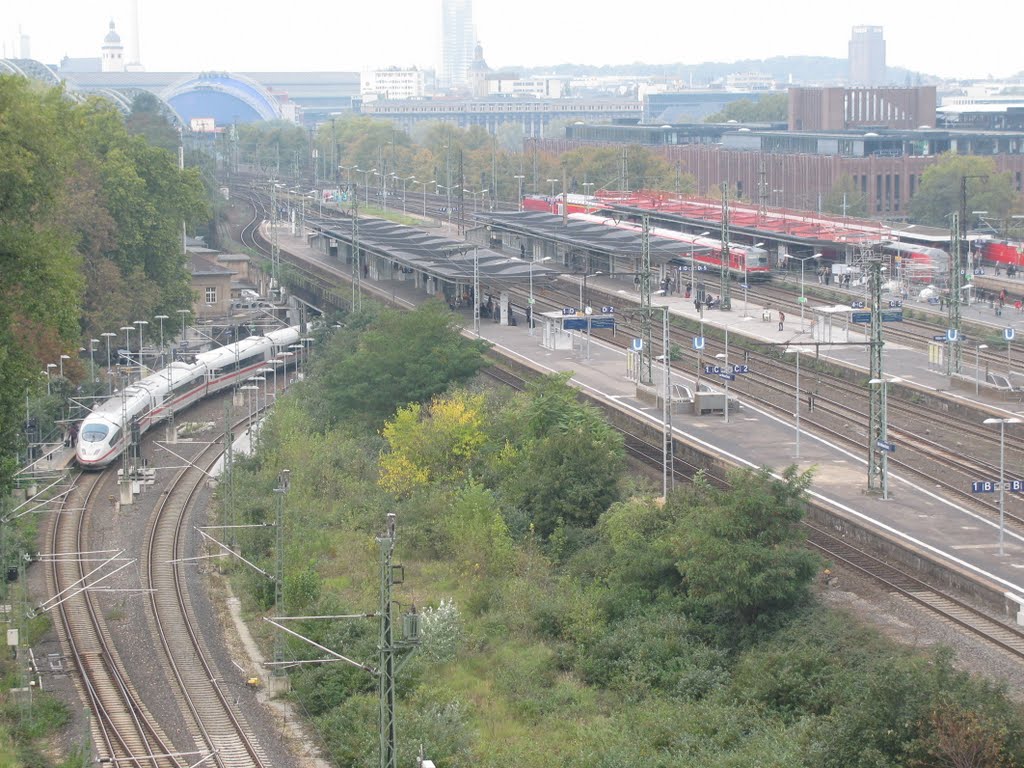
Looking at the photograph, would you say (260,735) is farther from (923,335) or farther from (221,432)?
(923,335)

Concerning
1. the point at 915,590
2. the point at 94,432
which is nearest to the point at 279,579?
the point at 915,590

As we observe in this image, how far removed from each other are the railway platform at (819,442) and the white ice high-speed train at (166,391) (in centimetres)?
780

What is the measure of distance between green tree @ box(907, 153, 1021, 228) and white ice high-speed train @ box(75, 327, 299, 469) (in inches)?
1686

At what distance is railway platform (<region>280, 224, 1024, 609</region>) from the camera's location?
29.6m

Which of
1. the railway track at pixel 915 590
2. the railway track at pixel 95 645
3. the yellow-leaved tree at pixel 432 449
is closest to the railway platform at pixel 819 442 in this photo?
the railway track at pixel 915 590

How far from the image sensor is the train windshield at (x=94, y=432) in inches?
1747

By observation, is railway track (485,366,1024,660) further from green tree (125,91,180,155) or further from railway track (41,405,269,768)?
green tree (125,91,180,155)

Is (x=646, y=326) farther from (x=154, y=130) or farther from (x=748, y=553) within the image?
(x=154, y=130)

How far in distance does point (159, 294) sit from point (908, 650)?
3974 centimetres

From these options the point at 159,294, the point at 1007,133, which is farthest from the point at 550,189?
the point at 159,294

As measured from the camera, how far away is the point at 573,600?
30266mm

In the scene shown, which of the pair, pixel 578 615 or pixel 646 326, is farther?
pixel 646 326

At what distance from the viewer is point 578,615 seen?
1157 inches

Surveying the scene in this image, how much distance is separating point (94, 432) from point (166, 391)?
632cm
